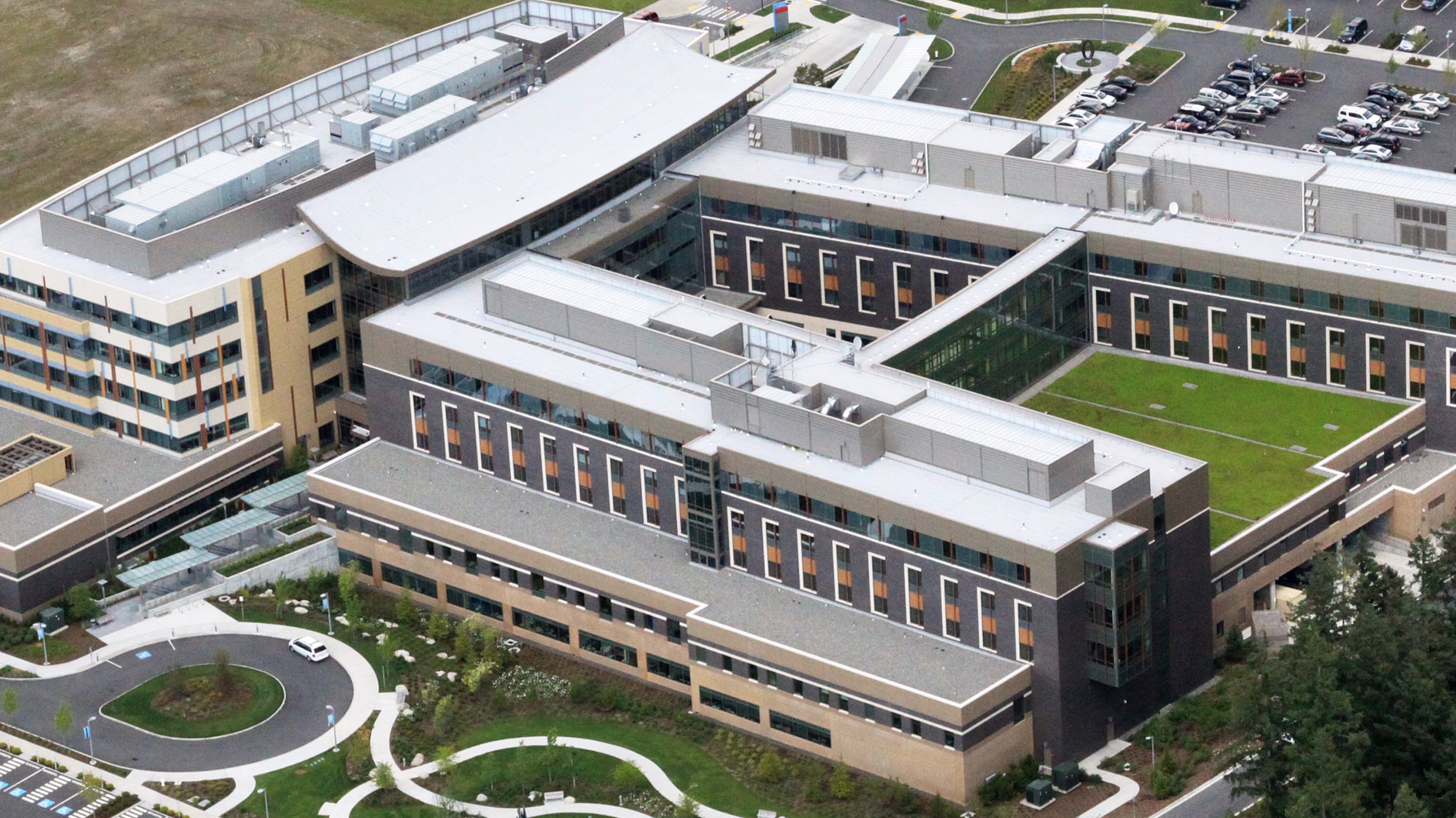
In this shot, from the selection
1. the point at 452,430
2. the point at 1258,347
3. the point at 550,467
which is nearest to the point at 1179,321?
the point at 1258,347

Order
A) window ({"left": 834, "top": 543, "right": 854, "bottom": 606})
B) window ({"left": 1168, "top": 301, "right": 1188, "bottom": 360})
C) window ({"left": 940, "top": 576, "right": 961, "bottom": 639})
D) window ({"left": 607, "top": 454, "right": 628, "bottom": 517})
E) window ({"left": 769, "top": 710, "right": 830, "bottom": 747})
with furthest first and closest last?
window ({"left": 1168, "top": 301, "right": 1188, "bottom": 360}) → window ({"left": 607, "top": 454, "right": 628, "bottom": 517}) → window ({"left": 834, "top": 543, "right": 854, "bottom": 606}) → window ({"left": 769, "top": 710, "right": 830, "bottom": 747}) → window ({"left": 940, "top": 576, "right": 961, "bottom": 639})

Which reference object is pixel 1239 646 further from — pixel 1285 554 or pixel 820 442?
pixel 820 442

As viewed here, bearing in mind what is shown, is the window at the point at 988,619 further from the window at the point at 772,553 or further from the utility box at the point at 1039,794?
the window at the point at 772,553

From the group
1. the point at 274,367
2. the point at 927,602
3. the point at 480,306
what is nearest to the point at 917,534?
the point at 927,602

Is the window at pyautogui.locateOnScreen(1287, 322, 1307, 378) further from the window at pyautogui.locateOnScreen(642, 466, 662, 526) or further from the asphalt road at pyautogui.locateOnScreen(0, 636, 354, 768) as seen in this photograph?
the asphalt road at pyautogui.locateOnScreen(0, 636, 354, 768)

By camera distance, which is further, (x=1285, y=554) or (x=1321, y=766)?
(x=1285, y=554)

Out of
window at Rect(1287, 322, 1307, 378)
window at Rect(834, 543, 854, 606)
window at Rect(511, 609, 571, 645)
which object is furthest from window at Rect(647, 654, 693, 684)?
window at Rect(1287, 322, 1307, 378)
